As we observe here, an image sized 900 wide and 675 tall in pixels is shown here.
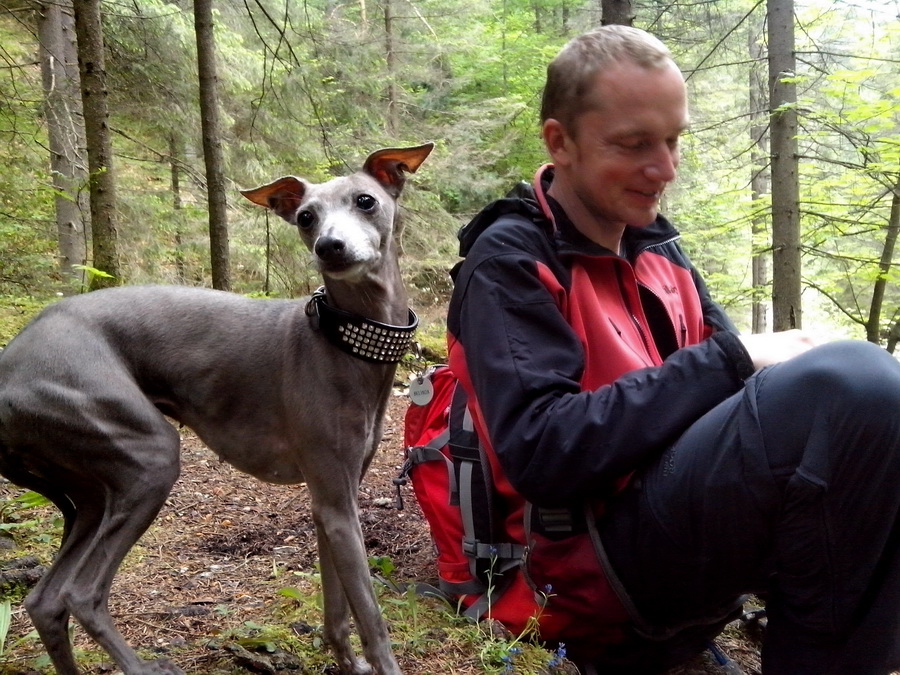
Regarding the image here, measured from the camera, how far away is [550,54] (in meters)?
14.8

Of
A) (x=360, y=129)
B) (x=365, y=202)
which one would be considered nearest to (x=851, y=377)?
(x=365, y=202)

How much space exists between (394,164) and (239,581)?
2046 mm

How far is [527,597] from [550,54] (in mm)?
13865

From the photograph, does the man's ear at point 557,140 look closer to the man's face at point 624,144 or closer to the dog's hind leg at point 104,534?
the man's face at point 624,144

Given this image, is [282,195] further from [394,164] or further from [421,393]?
[421,393]

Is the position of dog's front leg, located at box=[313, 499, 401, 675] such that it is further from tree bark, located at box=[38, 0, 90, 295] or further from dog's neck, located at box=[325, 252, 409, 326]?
tree bark, located at box=[38, 0, 90, 295]

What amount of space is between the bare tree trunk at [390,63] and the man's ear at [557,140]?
37.3 ft

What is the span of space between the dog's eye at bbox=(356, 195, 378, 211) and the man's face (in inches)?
30.2

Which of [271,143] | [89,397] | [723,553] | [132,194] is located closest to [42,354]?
[89,397]

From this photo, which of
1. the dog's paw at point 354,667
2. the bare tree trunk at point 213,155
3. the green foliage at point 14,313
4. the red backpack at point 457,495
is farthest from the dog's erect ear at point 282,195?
the green foliage at point 14,313

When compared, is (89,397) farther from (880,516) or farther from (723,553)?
(880,516)

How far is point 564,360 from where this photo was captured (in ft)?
7.53

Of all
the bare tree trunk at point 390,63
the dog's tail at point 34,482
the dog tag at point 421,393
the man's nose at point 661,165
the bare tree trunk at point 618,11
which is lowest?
the dog's tail at point 34,482

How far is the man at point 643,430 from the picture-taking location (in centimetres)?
200
